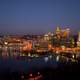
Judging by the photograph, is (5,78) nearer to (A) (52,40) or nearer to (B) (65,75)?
(B) (65,75)

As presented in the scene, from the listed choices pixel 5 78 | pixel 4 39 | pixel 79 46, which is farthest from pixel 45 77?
pixel 4 39

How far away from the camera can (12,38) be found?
94.7ft

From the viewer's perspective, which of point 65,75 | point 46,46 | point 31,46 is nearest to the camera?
point 65,75

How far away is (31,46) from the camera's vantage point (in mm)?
26141

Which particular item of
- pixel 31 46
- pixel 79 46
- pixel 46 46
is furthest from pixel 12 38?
pixel 79 46

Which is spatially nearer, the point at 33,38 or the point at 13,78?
the point at 13,78

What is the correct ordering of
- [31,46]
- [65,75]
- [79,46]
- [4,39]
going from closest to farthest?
[65,75] < [79,46] < [31,46] < [4,39]

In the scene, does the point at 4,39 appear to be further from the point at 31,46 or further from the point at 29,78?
the point at 29,78

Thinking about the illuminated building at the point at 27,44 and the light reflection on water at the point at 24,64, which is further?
the illuminated building at the point at 27,44

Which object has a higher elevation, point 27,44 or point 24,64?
point 27,44

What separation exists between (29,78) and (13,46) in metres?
20.5

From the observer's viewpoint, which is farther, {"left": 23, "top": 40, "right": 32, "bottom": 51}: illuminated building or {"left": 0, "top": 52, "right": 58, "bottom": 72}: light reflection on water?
{"left": 23, "top": 40, "right": 32, "bottom": 51}: illuminated building

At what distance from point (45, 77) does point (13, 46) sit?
20.8 m

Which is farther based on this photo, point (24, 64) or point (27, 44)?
point (27, 44)
